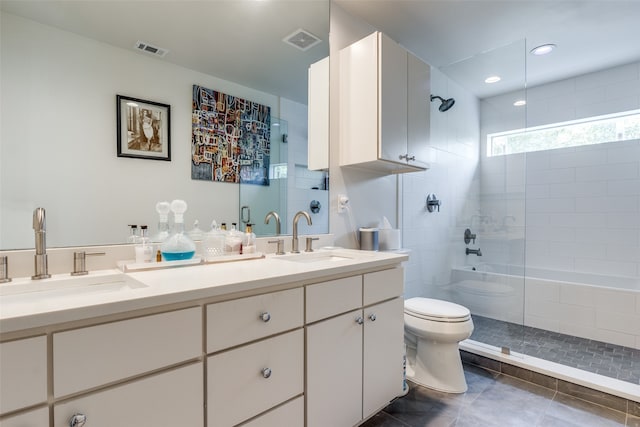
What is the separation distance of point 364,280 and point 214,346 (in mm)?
718

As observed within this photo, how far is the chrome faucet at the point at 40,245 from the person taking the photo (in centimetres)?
99

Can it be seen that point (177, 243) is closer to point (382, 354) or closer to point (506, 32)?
point (382, 354)

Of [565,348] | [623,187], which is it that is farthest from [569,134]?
[565,348]

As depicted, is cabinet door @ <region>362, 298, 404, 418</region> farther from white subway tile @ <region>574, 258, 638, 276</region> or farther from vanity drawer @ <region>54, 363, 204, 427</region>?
white subway tile @ <region>574, 258, 638, 276</region>

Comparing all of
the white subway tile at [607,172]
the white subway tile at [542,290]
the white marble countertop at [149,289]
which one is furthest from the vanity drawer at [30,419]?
the white subway tile at [607,172]

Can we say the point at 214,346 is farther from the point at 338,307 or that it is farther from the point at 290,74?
the point at 290,74

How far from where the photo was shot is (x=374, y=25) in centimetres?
229

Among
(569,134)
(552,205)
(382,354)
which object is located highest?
(569,134)

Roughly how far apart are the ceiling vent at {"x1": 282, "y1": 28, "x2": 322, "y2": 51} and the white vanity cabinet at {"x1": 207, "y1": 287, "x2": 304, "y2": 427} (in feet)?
5.01

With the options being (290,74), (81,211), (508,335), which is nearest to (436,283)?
(508,335)

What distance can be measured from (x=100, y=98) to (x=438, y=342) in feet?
7.05

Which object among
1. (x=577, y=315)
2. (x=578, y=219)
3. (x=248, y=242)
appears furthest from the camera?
(x=578, y=219)

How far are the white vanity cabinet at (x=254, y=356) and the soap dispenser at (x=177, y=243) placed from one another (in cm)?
42

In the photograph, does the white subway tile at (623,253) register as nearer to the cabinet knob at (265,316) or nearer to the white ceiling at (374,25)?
the white ceiling at (374,25)
